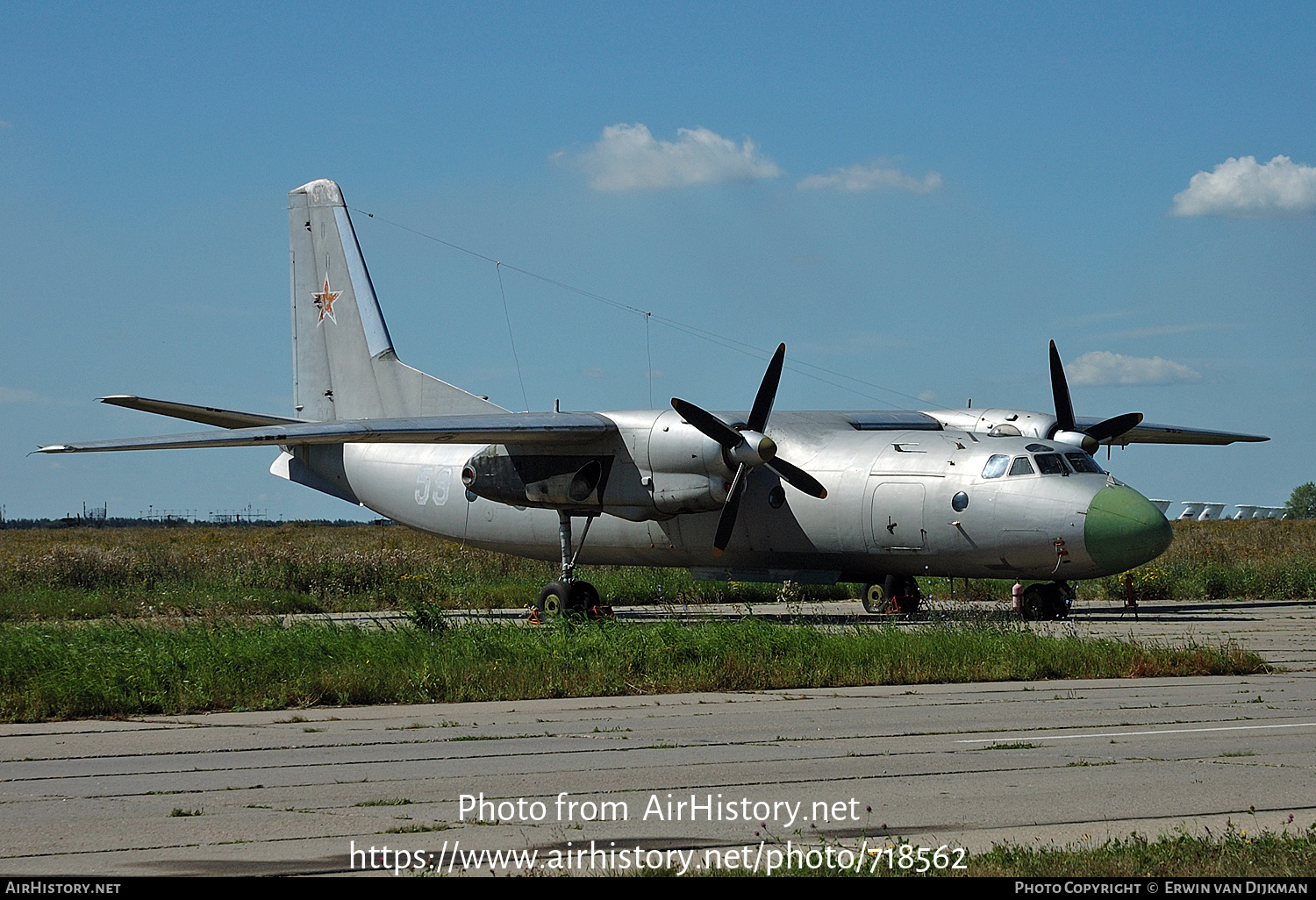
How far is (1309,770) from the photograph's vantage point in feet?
29.8

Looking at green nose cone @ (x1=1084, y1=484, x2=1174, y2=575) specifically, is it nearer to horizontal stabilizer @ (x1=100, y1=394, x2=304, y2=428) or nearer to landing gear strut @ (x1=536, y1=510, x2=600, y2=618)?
landing gear strut @ (x1=536, y1=510, x2=600, y2=618)

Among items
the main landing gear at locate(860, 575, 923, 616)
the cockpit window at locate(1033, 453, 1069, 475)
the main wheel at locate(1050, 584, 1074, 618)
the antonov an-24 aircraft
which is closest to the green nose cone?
the antonov an-24 aircraft

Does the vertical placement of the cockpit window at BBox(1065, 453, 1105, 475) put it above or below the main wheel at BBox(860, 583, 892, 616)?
above

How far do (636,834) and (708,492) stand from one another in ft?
51.8

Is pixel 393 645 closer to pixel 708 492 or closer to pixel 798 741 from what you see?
pixel 798 741

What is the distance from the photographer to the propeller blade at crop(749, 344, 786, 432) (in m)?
23.2

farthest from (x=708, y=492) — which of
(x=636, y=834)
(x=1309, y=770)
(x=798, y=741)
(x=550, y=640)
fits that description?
(x=636, y=834)

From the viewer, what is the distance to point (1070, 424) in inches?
1037

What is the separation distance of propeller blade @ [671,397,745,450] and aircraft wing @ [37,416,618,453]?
5.84ft

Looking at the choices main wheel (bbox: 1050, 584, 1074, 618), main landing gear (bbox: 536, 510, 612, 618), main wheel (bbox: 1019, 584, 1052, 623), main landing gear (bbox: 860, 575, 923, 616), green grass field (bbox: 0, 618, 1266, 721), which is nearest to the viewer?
green grass field (bbox: 0, 618, 1266, 721)

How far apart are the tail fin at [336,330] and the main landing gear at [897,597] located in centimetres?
1035

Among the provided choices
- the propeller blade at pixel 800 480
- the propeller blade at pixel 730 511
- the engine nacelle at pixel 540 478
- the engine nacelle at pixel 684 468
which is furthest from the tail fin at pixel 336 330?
the propeller blade at pixel 800 480
